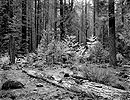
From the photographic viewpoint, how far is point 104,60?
39.8 feet

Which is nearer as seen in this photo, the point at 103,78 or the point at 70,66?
the point at 103,78

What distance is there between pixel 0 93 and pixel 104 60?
31.8ft

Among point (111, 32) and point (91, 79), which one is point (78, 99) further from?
point (111, 32)

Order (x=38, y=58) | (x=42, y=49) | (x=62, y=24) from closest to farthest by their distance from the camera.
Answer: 1. (x=42, y=49)
2. (x=38, y=58)
3. (x=62, y=24)

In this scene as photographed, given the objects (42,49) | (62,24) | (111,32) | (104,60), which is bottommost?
(104,60)

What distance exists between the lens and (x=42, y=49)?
407 inches

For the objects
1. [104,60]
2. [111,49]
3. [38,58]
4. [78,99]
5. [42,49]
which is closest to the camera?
[78,99]

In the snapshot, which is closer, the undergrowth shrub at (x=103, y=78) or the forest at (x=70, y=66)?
the forest at (x=70, y=66)

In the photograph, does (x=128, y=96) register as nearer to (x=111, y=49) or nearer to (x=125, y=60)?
(x=111, y=49)

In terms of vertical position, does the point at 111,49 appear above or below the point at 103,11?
below

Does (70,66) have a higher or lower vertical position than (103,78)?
lower

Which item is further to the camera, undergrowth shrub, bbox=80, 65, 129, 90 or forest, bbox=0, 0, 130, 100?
undergrowth shrub, bbox=80, 65, 129, 90

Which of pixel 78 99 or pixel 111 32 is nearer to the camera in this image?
pixel 78 99

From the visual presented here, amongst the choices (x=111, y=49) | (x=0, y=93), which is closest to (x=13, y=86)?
(x=0, y=93)
